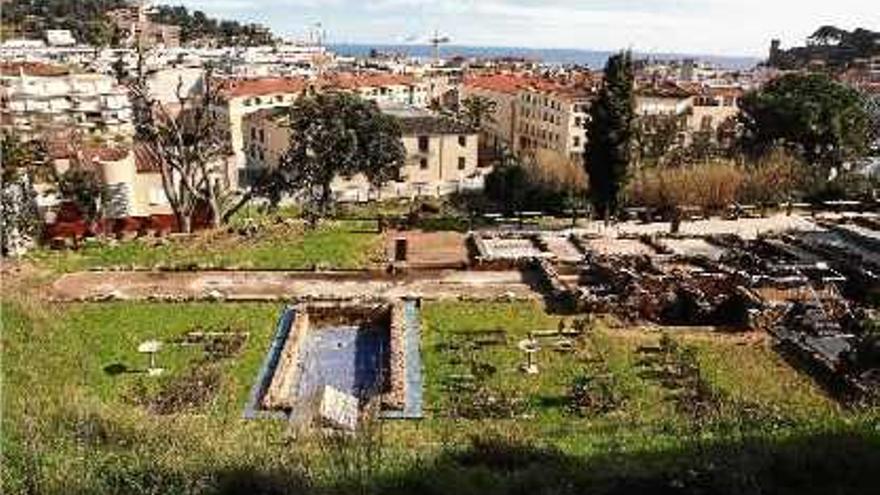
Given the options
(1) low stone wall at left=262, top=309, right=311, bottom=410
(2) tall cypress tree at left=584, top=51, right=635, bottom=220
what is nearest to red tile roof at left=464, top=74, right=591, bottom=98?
(2) tall cypress tree at left=584, top=51, right=635, bottom=220

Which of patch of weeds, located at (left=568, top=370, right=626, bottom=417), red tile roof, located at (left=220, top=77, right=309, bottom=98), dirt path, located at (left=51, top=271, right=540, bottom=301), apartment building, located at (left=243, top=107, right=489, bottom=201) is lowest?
apartment building, located at (left=243, top=107, right=489, bottom=201)

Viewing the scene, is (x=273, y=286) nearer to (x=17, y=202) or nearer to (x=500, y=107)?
(x=17, y=202)

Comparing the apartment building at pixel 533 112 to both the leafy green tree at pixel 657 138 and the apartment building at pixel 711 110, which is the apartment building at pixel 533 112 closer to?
the leafy green tree at pixel 657 138

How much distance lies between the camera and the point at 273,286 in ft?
91.8

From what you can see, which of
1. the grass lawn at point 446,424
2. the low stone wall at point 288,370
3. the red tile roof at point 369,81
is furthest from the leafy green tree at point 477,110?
the grass lawn at point 446,424

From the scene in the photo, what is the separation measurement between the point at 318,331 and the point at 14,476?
553 inches

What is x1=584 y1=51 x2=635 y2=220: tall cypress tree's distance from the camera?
38.5 m

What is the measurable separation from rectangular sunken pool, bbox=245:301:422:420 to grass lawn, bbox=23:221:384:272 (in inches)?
196

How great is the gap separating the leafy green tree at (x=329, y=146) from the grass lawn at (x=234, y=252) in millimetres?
8843

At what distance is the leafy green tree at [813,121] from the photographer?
5194cm

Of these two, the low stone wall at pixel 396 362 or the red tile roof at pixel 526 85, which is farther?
the red tile roof at pixel 526 85

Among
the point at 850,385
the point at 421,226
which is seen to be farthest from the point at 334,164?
the point at 850,385

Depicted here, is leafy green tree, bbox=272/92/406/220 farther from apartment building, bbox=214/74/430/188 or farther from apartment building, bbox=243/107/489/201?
apartment building, bbox=214/74/430/188

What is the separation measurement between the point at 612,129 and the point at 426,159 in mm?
29109
